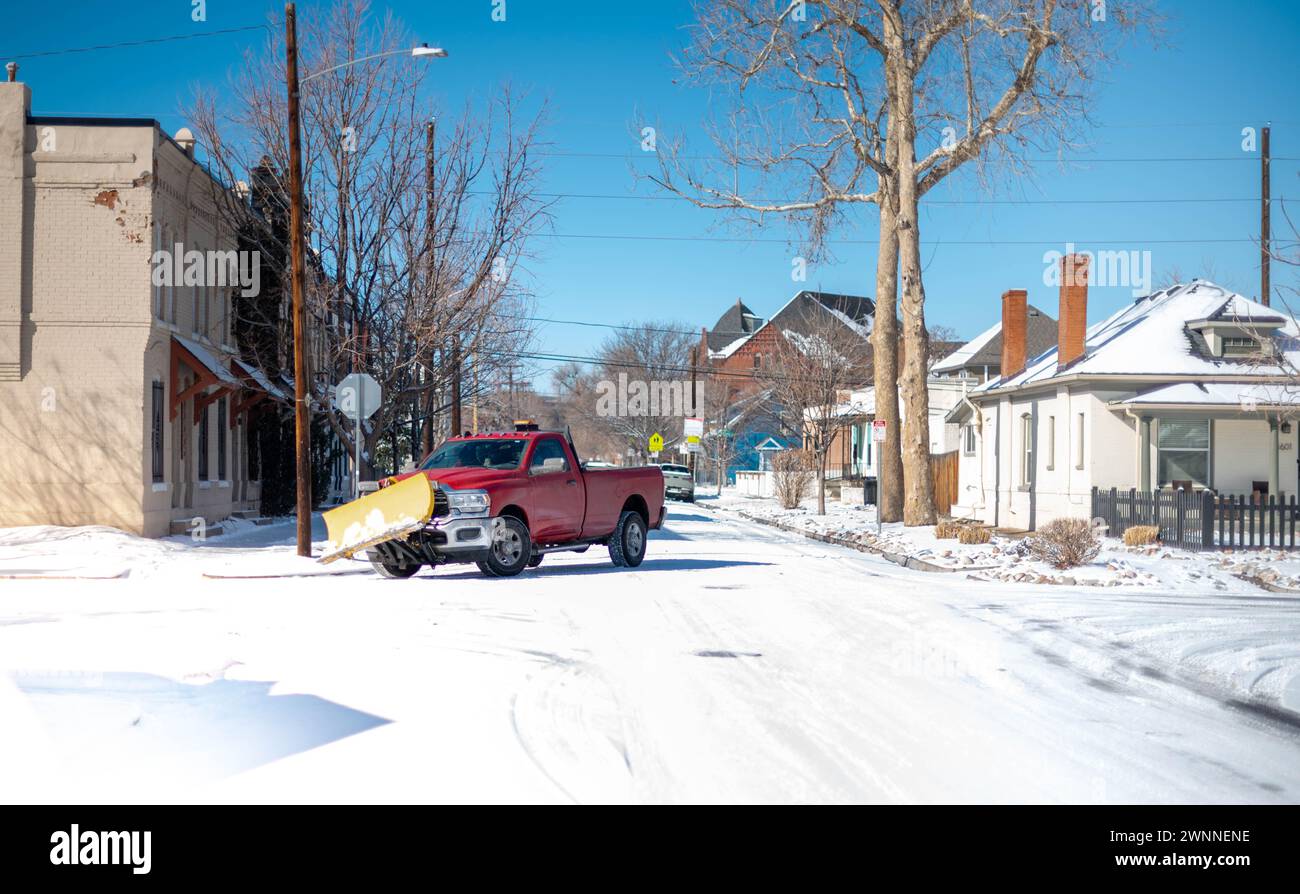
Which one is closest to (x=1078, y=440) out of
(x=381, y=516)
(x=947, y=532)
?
(x=947, y=532)

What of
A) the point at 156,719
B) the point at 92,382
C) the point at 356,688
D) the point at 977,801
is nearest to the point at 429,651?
the point at 356,688

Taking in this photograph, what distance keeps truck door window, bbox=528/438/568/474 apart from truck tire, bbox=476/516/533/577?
3.03 feet

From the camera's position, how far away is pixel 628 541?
20859mm

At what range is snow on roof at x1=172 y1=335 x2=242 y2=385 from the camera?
2852 cm

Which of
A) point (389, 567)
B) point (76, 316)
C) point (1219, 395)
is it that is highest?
point (76, 316)

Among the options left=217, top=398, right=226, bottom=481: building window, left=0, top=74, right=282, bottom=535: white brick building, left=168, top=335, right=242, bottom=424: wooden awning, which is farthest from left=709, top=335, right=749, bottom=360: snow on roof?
left=0, top=74, right=282, bottom=535: white brick building

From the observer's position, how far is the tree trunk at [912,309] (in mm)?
32375

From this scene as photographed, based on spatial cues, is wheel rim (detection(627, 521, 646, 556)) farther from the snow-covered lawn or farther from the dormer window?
the dormer window

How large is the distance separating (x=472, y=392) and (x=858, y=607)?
1031 inches

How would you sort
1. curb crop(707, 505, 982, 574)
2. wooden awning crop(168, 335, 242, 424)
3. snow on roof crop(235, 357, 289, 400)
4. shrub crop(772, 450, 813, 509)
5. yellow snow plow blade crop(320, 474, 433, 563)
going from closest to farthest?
yellow snow plow blade crop(320, 474, 433, 563) → curb crop(707, 505, 982, 574) → wooden awning crop(168, 335, 242, 424) → snow on roof crop(235, 357, 289, 400) → shrub crop(772, 450, 813, 509)

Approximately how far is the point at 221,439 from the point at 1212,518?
78.3 ft

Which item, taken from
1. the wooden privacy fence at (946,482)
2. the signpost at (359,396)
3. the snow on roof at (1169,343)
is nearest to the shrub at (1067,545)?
the snow on roof at (1169,343)

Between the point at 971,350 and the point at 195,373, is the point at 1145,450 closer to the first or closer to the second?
the point at 195,373
